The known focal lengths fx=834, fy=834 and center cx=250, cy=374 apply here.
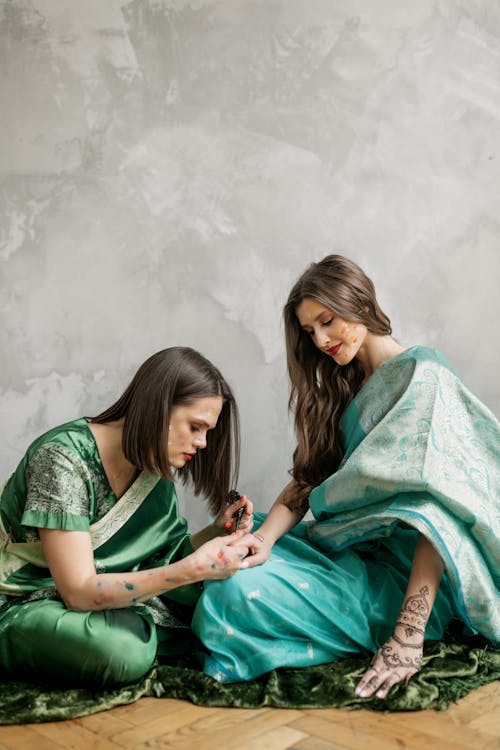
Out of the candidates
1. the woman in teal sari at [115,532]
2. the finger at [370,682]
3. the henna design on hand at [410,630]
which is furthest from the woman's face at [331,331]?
the finger at [370,682]

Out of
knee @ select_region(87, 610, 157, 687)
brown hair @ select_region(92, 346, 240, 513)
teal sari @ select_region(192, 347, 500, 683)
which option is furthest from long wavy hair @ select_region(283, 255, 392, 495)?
knee @ select_region(87, 610, 157, 687)

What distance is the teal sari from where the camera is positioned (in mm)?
1979

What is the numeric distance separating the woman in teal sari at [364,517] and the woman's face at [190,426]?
0.28m

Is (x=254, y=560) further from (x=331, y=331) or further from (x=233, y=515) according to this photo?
(x=331, y=331)

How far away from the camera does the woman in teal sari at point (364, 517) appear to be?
6.48 feet

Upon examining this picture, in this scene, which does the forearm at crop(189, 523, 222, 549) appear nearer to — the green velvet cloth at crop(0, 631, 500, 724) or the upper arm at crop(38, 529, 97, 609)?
the green velvet cloth at crop(0, 631, 500, 724)

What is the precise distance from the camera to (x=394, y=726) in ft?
5.43

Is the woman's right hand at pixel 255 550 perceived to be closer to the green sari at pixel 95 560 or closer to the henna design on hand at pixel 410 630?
the green sari at pixel 95 560

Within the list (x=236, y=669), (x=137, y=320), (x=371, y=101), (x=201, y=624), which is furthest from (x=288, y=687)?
(x=371, y=101)

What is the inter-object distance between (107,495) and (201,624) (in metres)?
0.38

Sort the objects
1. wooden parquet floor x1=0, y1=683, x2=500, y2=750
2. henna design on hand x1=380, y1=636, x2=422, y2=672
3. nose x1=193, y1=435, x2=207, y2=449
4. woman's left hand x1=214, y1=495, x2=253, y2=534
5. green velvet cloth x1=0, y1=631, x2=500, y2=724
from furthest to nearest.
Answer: woman's left hand x1=214, y1=495, x2=253, y2=534 < nose x1=193, y1=435, x2=207, y2=449 < henna design on hand x1=380, y1=636, x2=422, y2=672 < green velvet cloth x1=0, y1=631, x2=500, y2=724 < wooden parquet floor x1=0, y1=683, x2=500, y2=750

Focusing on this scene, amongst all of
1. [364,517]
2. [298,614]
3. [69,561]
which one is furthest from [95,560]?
[364,517]

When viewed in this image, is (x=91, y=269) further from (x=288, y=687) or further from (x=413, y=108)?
(x=288, y=687)

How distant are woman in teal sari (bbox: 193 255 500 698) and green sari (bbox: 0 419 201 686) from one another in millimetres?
181
